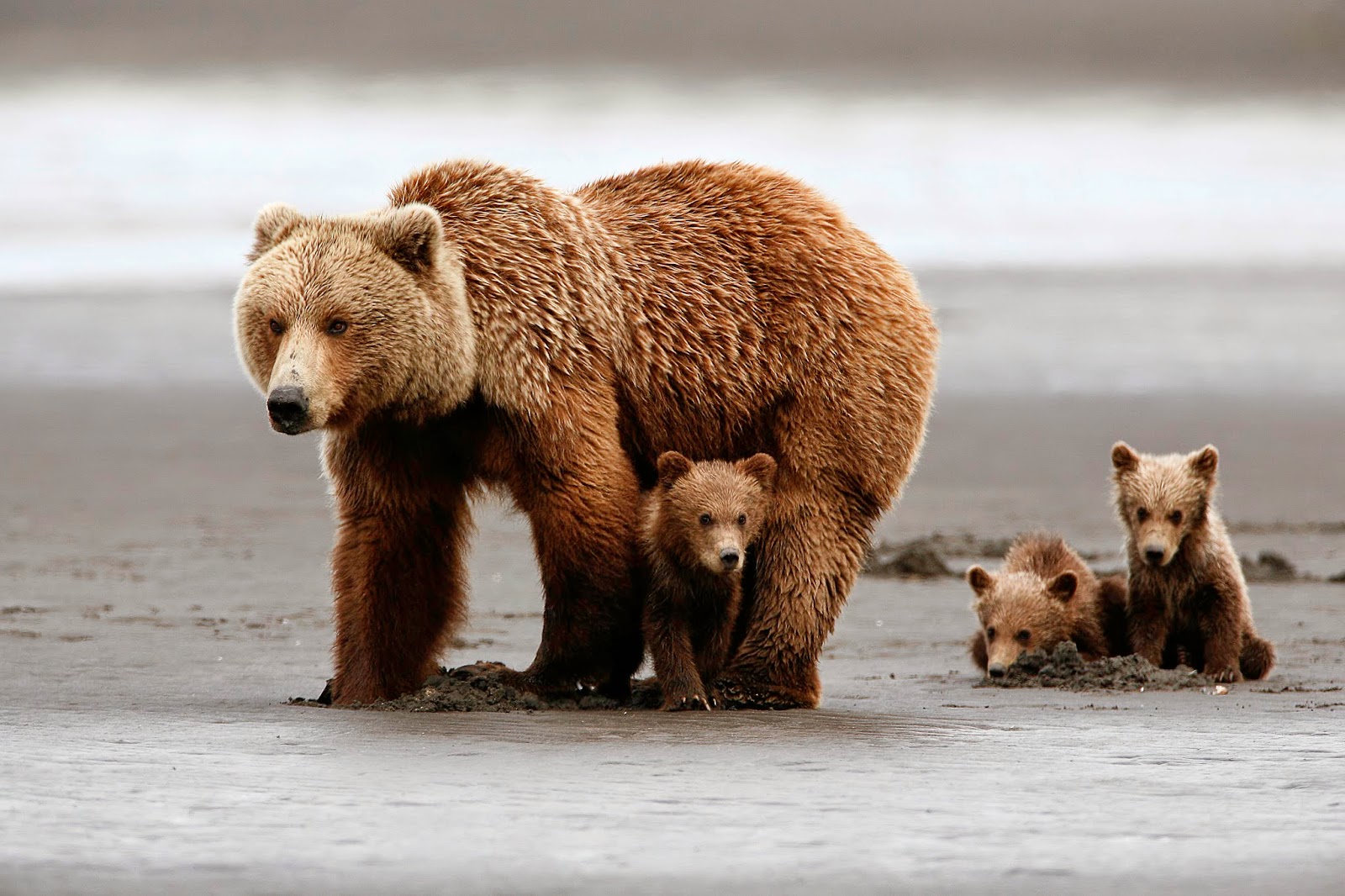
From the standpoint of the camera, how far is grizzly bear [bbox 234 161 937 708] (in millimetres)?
7379

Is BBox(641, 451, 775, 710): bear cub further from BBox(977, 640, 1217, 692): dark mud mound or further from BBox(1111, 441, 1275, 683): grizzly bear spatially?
BBox(1111, 441, 1275, 683): grizzly bear

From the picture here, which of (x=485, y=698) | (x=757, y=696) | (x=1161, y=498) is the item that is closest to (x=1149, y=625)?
(x=1161, y=498)

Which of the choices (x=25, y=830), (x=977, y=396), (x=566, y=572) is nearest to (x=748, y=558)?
(x=566, y=572)

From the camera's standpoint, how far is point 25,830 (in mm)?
4871

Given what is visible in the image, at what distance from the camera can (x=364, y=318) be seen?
729 cm

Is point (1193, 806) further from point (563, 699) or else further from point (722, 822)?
point (563, 699)

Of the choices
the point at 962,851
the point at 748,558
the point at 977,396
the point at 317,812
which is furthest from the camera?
the point at 977,396

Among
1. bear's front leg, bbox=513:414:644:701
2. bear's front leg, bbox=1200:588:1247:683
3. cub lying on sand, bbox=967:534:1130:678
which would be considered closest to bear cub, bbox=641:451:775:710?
bear's front leg, bbox=513:414:644:701

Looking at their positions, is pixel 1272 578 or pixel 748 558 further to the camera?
pixel 1272 578

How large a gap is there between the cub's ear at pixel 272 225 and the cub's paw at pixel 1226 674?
485cm

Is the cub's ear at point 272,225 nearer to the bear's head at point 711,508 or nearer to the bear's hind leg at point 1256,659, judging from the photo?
the bear's head at point 711,508

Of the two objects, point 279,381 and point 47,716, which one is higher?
point 279,381

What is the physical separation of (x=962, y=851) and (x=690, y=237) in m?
4.06

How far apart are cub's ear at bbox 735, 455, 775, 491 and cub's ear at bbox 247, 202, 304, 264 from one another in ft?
6.53
